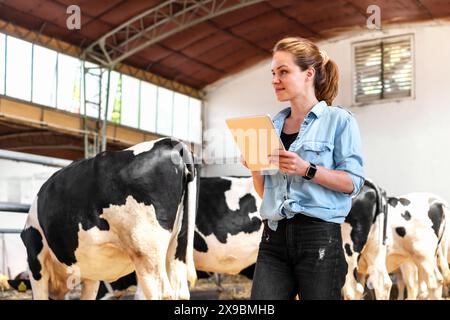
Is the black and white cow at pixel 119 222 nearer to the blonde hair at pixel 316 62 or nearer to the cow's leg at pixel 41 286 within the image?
the cow's leg at pixel 41 286

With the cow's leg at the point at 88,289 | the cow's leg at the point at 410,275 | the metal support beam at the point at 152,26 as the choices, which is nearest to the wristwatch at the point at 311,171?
the cow's leg at the point at 88,289

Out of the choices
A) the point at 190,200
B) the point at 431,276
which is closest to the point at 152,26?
the point at 431,276

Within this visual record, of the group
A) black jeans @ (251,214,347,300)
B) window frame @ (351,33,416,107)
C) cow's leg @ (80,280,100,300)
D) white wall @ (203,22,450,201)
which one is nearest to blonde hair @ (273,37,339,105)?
black jeans @ (251,214,347,300)

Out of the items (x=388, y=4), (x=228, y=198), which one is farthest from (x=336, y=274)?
(x=388, y=4)

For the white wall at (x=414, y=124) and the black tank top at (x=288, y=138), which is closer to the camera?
the black tank top at (x=288, y=138)

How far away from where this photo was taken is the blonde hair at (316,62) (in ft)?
7.25

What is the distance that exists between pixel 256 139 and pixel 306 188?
24 cm

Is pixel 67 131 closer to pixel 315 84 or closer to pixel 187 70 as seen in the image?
pixel 187 70

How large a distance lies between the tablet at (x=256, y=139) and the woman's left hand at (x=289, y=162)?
0.02 meters

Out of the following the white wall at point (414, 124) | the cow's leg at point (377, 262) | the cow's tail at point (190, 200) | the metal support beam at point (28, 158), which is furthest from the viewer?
the white wall at point (414, 124)

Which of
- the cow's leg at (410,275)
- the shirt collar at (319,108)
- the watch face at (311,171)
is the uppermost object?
the shirt collar at (319,108)

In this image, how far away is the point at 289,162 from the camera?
201 centimetres

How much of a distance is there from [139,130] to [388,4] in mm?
6931

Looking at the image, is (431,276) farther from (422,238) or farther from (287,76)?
(287,76)
